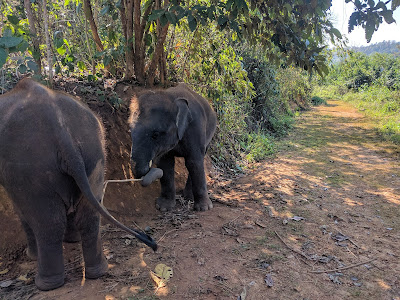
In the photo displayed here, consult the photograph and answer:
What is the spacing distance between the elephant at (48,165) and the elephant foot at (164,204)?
1.98 metres

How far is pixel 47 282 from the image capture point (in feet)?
8.44

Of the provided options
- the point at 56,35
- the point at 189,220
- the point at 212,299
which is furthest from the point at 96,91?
the point at 212,299

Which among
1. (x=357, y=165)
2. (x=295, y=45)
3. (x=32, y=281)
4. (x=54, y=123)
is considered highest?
(x=295, y=45)

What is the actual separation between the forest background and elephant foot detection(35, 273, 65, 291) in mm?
1728

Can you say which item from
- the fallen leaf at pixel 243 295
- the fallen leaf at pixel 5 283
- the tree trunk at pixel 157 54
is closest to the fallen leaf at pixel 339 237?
the fallen leaf at pixel 243 295

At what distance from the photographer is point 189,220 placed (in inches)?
170

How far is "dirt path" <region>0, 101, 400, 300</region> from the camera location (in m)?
2.80

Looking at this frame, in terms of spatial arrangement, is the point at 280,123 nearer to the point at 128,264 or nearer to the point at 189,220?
the point at 189,220

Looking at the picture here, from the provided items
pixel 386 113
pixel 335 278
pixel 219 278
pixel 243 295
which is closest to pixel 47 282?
pixel 219 278

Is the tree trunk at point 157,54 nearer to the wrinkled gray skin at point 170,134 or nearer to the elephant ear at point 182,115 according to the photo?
the wrinkled gray skin at point 170,134

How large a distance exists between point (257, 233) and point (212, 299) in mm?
1437

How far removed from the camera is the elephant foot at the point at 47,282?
101 inches

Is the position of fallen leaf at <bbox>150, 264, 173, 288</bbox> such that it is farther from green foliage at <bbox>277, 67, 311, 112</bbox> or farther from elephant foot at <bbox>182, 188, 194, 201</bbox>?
green foliage at <bbox>277, 67, 311, 112</bbox>

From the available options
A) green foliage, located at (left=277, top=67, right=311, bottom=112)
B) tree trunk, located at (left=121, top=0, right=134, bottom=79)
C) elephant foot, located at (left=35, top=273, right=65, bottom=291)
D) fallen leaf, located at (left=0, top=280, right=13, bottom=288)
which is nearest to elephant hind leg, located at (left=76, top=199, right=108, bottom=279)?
elephant foot, located at (left=35, top=273, right=65, bottom=291)
